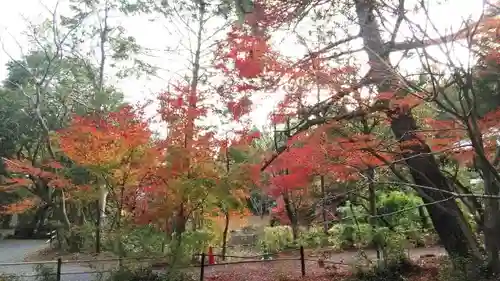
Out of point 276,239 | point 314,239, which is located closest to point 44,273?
point 276,239

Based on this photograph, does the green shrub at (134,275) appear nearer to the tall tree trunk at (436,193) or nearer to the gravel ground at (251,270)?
the gravel ground at (251,270)

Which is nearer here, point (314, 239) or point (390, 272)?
point (390, 272)

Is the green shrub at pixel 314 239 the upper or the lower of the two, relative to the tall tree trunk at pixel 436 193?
lower

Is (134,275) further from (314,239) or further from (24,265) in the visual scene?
(314,239)

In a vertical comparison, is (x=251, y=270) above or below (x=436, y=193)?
below

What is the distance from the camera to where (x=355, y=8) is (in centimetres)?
719

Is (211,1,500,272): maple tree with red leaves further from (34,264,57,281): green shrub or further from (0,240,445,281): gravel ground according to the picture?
(34,264,57,281): green shrub

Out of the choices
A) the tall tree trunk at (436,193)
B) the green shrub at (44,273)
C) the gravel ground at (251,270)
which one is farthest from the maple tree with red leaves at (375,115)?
the green shrub at (44,273)

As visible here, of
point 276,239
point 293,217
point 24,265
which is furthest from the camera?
point 293,217

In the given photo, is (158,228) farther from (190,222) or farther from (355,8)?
(355,8)

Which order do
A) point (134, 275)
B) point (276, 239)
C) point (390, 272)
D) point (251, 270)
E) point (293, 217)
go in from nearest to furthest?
1. point (134, 275)
2. point (390, 272)
3. point (251, 270)
4. point (276, 239)
5. point (293, 217)

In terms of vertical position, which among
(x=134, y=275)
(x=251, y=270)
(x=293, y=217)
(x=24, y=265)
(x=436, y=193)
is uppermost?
(x=436, y=193)

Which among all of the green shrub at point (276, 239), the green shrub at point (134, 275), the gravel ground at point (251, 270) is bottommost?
the gravel ground at point (251, 270)

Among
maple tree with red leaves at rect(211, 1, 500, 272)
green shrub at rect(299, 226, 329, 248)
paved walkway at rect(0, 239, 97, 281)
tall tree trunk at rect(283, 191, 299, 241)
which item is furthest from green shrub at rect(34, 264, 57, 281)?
green shrub at rect(299, 226, 329, 248)
